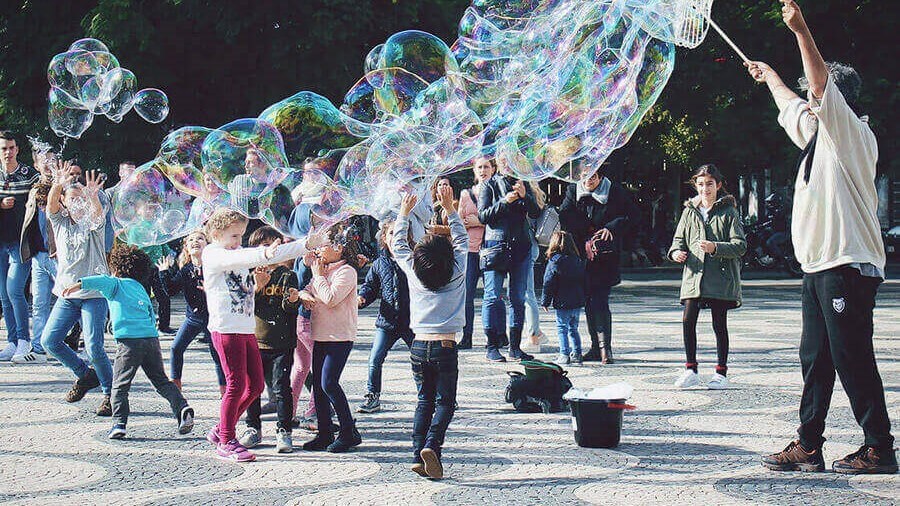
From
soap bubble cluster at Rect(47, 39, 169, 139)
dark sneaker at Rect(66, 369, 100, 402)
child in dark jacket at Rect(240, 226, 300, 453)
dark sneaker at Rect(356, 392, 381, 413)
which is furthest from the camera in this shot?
soap bubble cluster at Rect(47, 39, 169, 139)

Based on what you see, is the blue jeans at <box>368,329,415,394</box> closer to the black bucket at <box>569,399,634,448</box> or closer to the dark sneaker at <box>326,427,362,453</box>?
the dark sneaker at <box>326,427,362,453</box>

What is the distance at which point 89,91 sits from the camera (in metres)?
9.80

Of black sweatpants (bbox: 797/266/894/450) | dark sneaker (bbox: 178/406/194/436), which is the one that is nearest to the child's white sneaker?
dark sneaker (bbox: 178/406/194/436)

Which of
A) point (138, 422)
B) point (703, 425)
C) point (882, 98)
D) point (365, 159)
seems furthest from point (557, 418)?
point (882, 98)

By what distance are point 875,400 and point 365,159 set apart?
10.6ft

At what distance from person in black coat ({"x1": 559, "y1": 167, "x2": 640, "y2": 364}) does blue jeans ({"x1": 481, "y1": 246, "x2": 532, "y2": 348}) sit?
1.84 feet

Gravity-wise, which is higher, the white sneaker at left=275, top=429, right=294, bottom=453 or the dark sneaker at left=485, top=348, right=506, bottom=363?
the dark sneaker at left=485, top=348, right=506, bottom=363

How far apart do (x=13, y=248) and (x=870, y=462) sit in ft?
25.1

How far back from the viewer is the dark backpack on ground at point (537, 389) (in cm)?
758

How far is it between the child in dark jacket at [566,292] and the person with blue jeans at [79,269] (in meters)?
3.70

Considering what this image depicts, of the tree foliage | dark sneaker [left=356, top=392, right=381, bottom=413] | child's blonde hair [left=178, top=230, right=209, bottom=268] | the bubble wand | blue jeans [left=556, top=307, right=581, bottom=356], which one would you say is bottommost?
dark sneaker [left=356, top=392, right=381, bottom=413]

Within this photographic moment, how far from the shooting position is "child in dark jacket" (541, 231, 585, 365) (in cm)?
995

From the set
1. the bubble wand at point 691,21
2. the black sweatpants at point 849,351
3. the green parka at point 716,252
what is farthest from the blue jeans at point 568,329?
the black sweatpants at point 849,351

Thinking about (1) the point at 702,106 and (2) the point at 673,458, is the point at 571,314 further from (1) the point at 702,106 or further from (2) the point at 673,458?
(1) the point at 702,106
